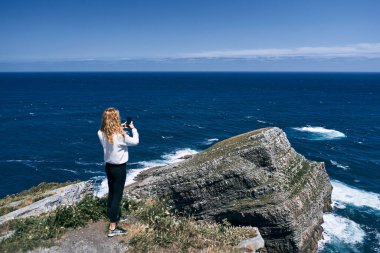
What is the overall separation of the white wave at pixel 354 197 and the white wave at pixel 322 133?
28960mm

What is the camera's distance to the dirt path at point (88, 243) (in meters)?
12.9

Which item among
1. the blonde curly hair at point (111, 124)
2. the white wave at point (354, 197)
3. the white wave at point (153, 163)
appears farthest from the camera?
the white wave at point (153, 163)

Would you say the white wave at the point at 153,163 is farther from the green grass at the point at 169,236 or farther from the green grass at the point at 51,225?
the green grass at the point at 169,236

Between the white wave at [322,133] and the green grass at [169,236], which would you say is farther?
the white wave at [322,133]

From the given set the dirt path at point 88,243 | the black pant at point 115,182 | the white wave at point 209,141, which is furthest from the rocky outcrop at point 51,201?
the white wave at point 209,141

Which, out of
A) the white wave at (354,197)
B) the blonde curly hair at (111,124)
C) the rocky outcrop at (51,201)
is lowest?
the white wave at (354,197)

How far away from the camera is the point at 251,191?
2933 centimetres

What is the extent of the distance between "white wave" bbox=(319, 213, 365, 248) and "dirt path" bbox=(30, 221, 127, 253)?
26.2m

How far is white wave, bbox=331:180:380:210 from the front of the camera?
4378 cm

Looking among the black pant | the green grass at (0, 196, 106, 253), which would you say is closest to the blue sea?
the green grass at (0, 196, 106, 253)

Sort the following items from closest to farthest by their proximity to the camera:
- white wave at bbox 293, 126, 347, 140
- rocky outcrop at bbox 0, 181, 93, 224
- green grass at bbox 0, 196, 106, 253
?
1. green grass at bbox 0, 196, 106, 253
2. rocky outcrop at bbox 0, 181, 93, 224
3. white wave at bbox 293, 126, 347, 140

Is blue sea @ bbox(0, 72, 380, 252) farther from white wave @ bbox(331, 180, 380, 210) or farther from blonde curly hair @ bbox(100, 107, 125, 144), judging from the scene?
blonde curly hair @ bbox(100, 107, 125, 144)

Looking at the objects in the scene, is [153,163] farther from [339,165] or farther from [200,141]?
[339,165]

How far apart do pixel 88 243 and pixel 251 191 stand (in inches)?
723
